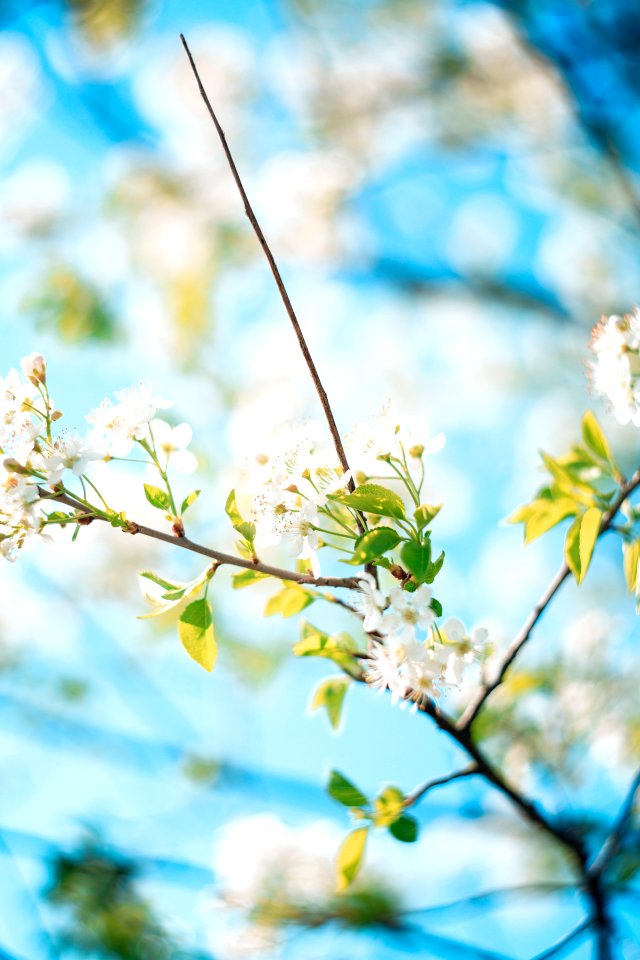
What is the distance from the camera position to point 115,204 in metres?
4.97

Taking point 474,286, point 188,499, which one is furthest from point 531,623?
point 474,286

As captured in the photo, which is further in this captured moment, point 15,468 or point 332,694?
point 332,694

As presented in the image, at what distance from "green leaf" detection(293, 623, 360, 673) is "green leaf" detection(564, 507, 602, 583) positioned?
0.32m

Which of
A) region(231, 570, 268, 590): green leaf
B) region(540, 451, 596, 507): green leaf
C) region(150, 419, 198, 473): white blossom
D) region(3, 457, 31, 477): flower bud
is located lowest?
region(3, 457, 31, 477): flower bud

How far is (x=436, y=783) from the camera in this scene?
1.22 m

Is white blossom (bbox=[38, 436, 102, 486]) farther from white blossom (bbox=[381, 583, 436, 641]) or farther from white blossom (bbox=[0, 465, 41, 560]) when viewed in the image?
white blossom (bbox=[381, 583, 436, 641])

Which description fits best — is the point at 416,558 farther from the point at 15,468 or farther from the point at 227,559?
the point at 15,468

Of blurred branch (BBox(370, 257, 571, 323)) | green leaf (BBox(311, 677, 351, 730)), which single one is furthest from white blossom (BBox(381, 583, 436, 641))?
blurred branch (BBox(370, 257, 571, 323))

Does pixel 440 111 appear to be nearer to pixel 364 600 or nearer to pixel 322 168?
pixel 322 168

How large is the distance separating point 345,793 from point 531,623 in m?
0.41

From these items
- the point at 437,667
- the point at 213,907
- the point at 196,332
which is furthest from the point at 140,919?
the point at 196,332

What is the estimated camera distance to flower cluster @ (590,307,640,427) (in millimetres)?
1240

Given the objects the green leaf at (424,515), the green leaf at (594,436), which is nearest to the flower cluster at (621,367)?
the green leaf at (594,436)

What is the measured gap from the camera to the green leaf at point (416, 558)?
3.19 feet
